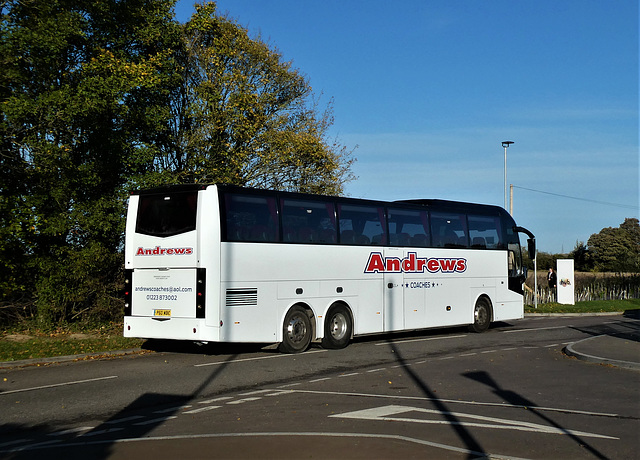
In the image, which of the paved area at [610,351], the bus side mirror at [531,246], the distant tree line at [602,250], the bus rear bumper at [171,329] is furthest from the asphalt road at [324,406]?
the distant tree line at [602,250]

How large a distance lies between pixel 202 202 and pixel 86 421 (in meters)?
7.11

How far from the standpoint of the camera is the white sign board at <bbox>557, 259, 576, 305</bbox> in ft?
122

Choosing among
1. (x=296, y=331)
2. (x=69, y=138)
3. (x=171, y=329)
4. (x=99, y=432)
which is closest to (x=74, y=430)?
(x=99, y=432)

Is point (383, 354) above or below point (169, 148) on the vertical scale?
below

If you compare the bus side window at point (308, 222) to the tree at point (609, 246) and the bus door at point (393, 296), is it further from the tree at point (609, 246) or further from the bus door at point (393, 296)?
the tree at point (609, 246)

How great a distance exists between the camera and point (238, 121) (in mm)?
25891

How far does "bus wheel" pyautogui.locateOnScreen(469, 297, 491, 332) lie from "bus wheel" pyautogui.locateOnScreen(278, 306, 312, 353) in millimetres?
7684

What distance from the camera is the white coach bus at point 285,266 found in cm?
1566

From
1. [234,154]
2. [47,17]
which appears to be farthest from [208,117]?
[47,17]

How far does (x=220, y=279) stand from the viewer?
15555mm

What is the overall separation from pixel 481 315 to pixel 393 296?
470 cm

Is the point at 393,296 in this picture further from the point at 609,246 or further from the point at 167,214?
the point at 609,246

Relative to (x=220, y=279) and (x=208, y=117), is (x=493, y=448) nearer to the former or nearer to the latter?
(x=220, y=279)

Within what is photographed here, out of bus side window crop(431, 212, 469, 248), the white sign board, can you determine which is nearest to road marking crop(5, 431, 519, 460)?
bus side window crop(431, 212, 469, 248)
